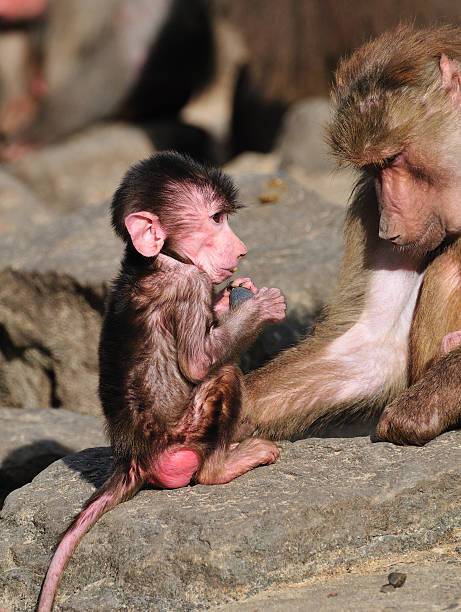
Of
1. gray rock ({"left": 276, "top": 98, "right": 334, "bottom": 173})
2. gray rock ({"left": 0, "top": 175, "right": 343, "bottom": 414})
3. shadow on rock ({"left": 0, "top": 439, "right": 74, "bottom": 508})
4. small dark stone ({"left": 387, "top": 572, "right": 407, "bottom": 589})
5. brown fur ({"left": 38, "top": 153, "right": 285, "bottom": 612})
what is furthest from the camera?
gray rock ({"left": 276, "top": 98, "right": 334, "bottom": 173})

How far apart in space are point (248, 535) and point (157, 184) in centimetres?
109

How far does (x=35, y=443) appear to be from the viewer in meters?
4.24

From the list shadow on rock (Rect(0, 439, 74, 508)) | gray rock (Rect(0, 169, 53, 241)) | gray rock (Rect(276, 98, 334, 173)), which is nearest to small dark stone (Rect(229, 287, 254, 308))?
shadow on rock (Rect(0, 439, 74, 508))

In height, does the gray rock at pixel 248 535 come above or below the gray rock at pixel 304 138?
below

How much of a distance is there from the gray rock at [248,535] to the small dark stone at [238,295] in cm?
55

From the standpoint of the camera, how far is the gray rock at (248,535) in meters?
2.71

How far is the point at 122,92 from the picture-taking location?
11547 millimetres

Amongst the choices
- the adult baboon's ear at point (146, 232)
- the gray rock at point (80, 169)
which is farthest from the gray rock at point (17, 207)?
the adult baboon's ear at point (146, 232)

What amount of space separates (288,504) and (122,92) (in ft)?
30.6

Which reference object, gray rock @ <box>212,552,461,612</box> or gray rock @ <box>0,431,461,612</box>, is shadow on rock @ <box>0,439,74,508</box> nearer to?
gray rock @ <box>0,431,461,612</box>

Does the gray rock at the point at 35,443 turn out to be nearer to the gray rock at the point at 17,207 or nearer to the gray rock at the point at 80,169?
the gray rock at the point at 17,207

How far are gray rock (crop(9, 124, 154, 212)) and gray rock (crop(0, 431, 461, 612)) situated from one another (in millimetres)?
6786

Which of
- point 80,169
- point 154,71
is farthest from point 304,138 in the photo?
point 154,71

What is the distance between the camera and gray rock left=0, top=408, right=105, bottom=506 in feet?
13.9
